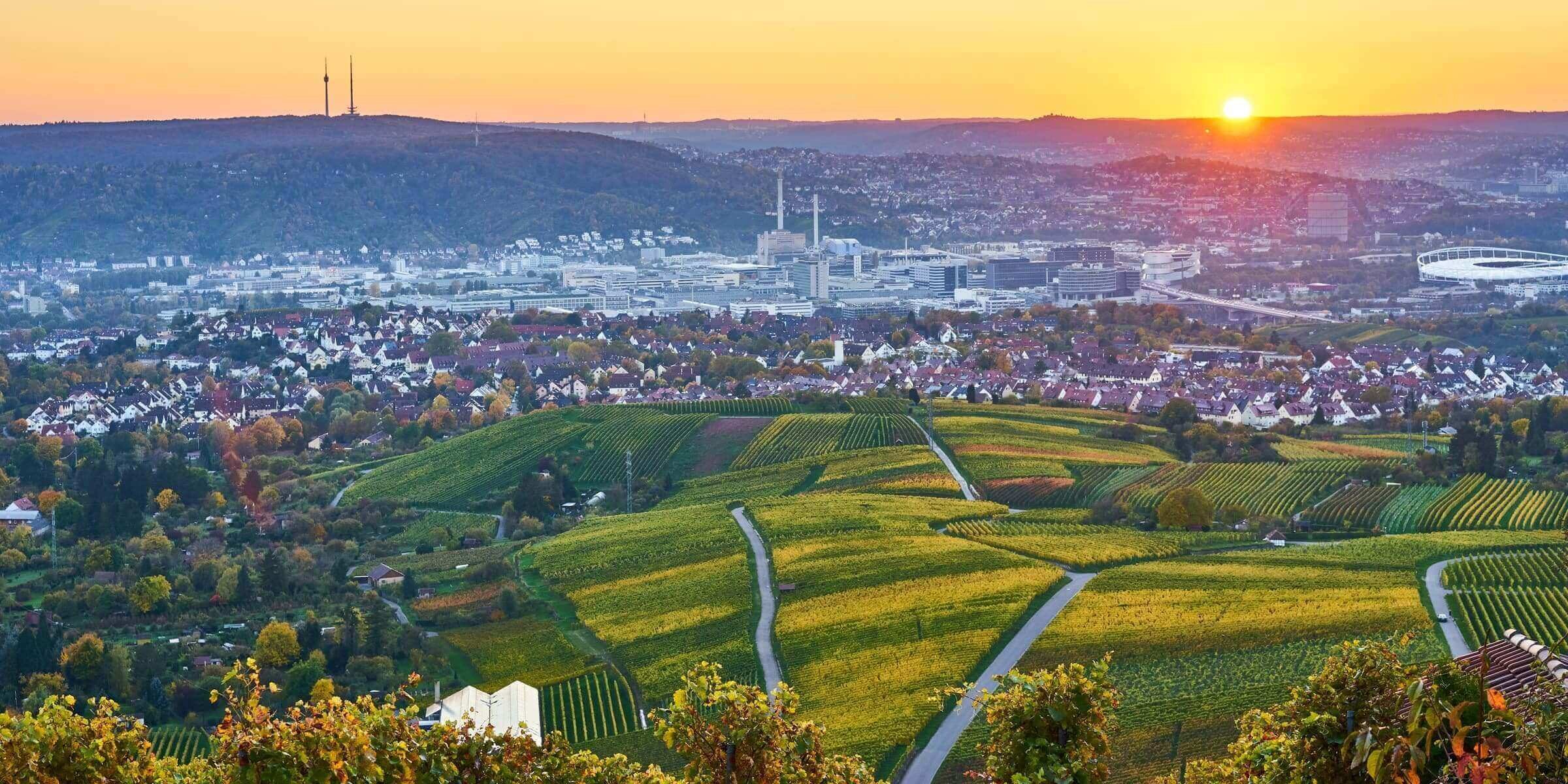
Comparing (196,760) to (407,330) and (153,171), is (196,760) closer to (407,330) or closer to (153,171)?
(407,330)

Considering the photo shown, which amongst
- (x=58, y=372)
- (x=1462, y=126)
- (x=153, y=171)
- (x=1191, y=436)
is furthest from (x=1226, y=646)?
(x=1462, y=126)

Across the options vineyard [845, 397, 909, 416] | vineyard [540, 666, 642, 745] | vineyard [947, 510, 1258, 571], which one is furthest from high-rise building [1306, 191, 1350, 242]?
vineyard [540, 666, 642, 745]

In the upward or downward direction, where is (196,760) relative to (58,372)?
upward

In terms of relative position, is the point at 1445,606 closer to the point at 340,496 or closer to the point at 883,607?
the point at 883,607

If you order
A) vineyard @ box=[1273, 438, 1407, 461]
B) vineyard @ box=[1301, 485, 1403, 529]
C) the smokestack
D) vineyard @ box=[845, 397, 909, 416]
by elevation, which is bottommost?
vineyard @ box=[1273, 438, 1407, 461]

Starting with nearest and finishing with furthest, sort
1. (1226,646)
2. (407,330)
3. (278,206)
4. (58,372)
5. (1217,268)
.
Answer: (1226,646)
(58,372)
(407,330)
(1217,268)
(278,206)

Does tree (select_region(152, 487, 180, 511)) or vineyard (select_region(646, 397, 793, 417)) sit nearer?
tree (select_region(152, 487, 180, 511))

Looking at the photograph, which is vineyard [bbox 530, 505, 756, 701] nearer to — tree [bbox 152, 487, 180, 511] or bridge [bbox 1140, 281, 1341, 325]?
tree [bbox 152, 487, 180, 511]

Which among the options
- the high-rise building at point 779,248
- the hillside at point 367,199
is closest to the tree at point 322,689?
the high-rise building at point 779,248
